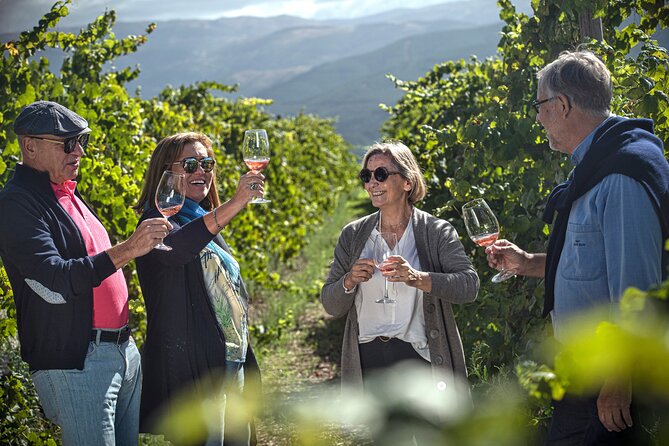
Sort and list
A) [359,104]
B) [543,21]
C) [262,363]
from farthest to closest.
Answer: [359,104] → [262,363] → [543,21]

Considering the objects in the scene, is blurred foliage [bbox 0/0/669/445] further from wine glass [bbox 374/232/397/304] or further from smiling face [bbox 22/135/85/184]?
smiling face [bbox 22/135/85/184]

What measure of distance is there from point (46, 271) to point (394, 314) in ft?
4.32

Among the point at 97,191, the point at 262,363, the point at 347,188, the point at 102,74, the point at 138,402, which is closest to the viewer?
the point at 138,402

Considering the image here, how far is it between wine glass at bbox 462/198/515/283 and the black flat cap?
53.1 inches

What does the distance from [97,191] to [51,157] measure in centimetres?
210

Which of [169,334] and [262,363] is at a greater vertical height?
[169,334]

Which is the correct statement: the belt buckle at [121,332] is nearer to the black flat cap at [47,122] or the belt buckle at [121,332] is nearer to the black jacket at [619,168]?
the black flat cap at [47,122]

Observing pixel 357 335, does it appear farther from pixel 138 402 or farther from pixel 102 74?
pixel 102 74

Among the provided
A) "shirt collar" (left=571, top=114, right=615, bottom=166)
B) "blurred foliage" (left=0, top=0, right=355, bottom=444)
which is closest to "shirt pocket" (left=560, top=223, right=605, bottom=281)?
"shirt collar" (left=571, top=114, right=615, bottom=166)

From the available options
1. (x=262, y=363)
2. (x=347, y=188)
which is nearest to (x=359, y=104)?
(x=347, y=188)

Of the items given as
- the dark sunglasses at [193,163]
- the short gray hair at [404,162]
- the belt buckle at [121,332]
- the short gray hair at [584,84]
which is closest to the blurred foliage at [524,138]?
the short gray hair at [404,162]

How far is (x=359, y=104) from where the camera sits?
561 ft

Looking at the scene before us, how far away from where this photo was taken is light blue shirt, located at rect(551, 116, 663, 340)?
81.0 inches

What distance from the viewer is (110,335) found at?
2.65 m
